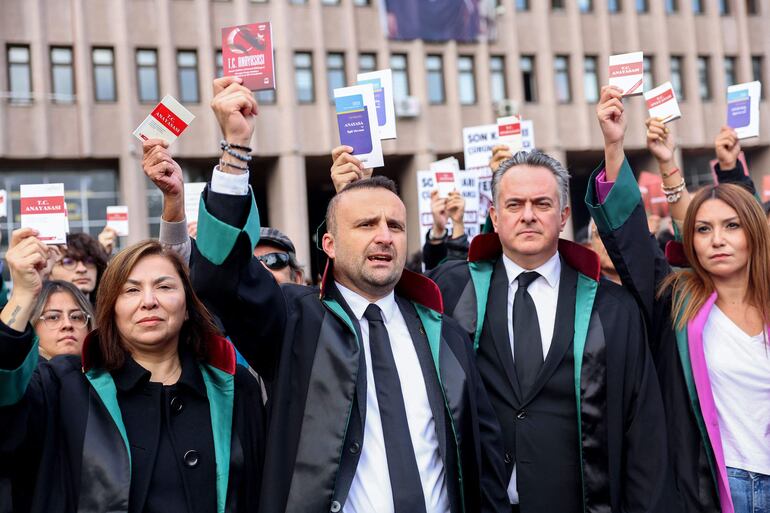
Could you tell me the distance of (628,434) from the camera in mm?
3381

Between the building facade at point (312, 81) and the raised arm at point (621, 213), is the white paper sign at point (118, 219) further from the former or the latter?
the building facade at point (312, 81)

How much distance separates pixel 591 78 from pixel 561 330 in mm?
25715

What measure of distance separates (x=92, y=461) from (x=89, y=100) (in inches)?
851

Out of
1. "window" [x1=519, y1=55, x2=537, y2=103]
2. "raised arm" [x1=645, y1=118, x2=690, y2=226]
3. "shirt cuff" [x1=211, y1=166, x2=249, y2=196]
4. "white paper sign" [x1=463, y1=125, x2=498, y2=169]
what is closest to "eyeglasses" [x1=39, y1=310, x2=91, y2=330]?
"shirt cuff" [x1=211, y1=166, x2=249, y2=196]

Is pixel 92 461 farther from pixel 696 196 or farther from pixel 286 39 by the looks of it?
pixel 286 39

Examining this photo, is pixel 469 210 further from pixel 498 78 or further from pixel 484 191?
pixel 498 78

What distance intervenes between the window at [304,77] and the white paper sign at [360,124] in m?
20.8

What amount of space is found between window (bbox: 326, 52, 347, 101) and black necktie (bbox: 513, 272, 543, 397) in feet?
71.7

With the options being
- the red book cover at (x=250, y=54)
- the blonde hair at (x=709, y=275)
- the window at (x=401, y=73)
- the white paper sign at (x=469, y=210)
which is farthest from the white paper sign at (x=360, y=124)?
the window at (x=401, y=73)

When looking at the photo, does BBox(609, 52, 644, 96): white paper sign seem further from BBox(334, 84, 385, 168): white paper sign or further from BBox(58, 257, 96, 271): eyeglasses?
BBox(58, 257, 96, 271): eyeglasses

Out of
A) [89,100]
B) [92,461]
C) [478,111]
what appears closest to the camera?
[92,461]

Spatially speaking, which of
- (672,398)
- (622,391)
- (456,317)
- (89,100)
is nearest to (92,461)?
(456,317)

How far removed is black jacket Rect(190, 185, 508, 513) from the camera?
286 cm

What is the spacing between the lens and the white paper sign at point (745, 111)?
596 centimetres
